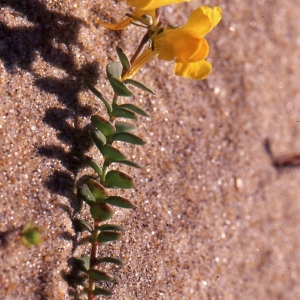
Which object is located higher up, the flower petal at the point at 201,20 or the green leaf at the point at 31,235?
the flower petal at the point at 201,20

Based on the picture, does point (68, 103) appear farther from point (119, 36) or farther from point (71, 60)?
point (119, 36)

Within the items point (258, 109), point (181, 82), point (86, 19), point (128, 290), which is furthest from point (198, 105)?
point (128, 290)

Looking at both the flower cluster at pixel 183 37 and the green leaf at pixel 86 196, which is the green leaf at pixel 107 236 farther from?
the flower cluster at pixel 183 37

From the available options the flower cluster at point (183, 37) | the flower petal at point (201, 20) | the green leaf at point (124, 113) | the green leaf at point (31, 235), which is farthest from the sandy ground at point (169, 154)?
the flower petal at point (201, 20)

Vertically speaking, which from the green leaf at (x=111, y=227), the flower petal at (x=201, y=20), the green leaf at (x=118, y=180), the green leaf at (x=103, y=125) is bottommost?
the green leaf at (x=111, y=227)

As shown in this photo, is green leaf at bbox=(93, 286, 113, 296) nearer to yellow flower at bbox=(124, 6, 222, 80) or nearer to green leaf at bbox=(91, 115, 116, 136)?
green leaf at bbox=(91, 115, 116, 136)

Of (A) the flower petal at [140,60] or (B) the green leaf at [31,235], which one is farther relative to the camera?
(A) the flower petal at [140,60]
